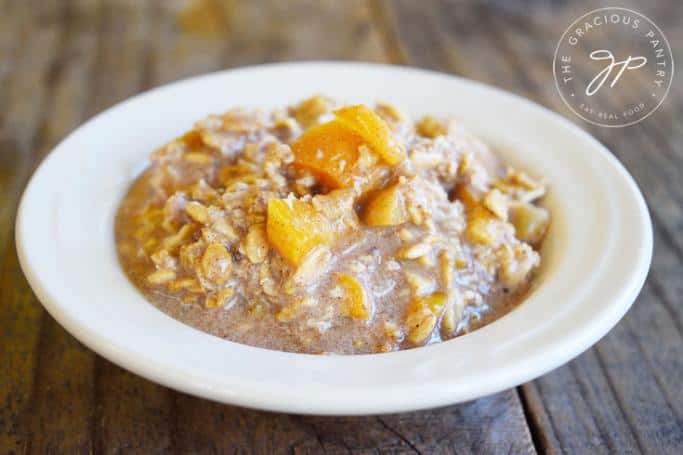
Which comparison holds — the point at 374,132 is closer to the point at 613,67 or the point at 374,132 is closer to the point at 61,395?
the point at 61,395

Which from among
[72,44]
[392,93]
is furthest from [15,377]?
[72,44]

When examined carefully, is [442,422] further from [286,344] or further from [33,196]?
[33,196]

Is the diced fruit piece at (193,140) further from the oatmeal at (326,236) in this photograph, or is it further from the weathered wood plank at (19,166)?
the weathered wood plank at (19,166)

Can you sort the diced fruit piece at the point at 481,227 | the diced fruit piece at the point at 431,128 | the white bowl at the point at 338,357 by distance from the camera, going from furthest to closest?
the diced fruit piece at the point at 431,128
the diced fruit piece at the point at 481,227
the white bowl at the point at 338,357

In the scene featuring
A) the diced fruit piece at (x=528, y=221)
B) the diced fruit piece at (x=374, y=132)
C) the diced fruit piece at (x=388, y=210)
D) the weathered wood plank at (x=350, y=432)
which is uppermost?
the diced fruit piece at (x=374, y=132)

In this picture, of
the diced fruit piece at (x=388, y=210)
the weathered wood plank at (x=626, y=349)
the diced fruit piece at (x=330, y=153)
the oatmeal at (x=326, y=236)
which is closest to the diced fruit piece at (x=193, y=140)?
the oatmeal at (x=326, y=236)

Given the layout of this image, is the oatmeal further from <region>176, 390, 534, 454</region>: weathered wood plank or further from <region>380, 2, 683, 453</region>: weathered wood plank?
<region>380, 2, 683, 453</region>: weathered wood plank

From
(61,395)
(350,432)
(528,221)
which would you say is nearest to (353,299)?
(350,432)
